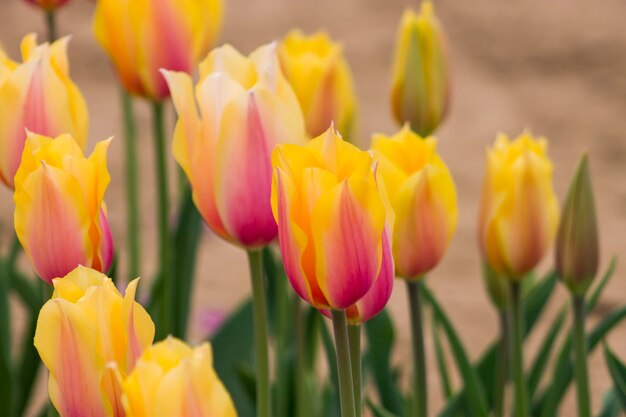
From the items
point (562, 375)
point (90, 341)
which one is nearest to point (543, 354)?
point (562, 375)

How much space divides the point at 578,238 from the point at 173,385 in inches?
22.1

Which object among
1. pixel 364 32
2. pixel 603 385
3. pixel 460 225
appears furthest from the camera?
pixel 364 32

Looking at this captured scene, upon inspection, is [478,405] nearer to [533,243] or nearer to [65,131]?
[533,243]

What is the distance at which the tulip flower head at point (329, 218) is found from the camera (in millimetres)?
669

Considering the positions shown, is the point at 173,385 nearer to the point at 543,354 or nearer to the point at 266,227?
the point at 266,227

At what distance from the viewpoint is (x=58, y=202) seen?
2.50 feet

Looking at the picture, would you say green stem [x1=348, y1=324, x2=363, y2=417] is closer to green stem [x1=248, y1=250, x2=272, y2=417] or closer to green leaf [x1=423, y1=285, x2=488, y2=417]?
green stem [x1=248, y1=250, x2=272, y2=417]

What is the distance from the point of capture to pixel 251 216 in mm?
827

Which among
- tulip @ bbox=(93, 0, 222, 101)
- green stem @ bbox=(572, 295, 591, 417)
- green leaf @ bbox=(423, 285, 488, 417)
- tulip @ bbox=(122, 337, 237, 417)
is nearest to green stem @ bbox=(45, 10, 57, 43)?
tulip @ bbox=(93, 0, 222, 101)

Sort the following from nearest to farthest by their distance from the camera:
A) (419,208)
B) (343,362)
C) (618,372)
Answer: (343,362) → (419,208) → (618,372)

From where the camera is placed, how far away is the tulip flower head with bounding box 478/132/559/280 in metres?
1.06

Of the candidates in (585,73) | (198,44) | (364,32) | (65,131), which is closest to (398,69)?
(198,44)

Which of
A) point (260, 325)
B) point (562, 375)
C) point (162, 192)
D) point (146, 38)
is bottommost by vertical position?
point (562, 375)

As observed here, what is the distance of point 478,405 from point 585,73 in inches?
102
